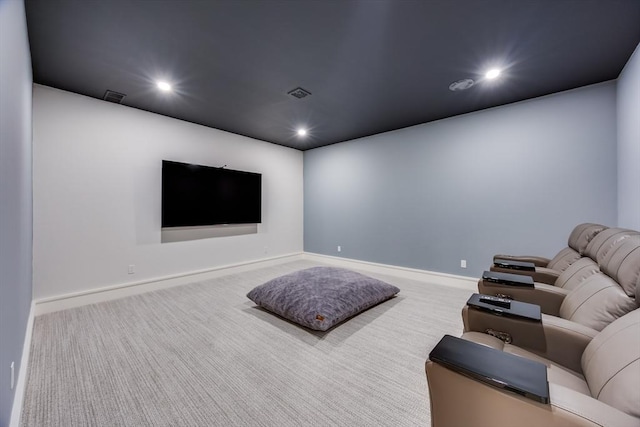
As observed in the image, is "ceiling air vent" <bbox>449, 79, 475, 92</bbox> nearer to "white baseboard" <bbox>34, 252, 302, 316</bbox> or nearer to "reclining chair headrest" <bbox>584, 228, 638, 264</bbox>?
"reclining chair headrest" <bbox>584, 228, 638, 264</bbox>

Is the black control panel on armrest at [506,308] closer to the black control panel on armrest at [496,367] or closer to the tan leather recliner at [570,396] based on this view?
the tan leather recliner at [570,396]

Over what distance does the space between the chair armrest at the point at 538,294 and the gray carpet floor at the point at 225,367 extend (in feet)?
2.46

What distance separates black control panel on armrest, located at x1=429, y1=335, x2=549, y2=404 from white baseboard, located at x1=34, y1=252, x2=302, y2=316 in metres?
4.04

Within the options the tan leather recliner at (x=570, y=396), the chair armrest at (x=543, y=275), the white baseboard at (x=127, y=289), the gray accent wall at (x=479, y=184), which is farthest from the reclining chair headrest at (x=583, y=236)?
the white baseboard at (x=127, y=289)

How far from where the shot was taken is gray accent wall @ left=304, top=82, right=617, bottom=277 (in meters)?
3.02

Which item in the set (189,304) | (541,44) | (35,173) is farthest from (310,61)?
(35,173)

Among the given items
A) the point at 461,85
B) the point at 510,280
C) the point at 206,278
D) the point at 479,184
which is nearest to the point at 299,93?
the point at 461,85

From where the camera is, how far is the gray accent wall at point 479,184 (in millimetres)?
3016

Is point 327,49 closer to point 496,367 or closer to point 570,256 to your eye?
point 496,367

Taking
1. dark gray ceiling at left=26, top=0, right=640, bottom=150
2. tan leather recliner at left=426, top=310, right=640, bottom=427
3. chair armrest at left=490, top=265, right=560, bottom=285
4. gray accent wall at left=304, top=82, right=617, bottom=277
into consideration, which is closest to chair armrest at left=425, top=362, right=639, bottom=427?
tan leather recliner at left=426, top=310, right=640, bottom=427

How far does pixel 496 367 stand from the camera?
881 mm

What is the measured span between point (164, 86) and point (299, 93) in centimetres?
161

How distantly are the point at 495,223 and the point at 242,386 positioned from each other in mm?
3689

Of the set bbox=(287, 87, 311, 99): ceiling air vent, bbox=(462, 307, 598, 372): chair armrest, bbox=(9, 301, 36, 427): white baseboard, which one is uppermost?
bbox=(287, 87, 311, 99): ceiling air vent
